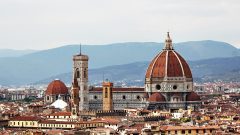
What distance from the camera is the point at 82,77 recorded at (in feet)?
419

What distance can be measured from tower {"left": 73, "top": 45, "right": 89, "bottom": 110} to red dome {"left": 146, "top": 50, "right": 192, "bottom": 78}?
7.96 m

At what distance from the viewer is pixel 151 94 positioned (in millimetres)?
125312

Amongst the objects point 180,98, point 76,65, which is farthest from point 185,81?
point 76,65

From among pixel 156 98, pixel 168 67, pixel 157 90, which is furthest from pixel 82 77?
pixel 168 67

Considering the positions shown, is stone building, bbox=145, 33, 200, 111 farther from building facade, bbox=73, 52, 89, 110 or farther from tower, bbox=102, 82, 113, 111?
building facade, bbox=73, 52, 89, 110

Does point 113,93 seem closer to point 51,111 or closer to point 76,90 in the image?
point 76,90

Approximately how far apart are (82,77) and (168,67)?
10.9m

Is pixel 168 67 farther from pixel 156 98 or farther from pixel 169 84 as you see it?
pixel 156 98

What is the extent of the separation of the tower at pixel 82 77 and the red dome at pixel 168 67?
26.1ft

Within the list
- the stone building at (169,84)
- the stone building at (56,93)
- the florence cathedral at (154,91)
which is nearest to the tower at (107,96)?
the florence cathedral at (154,91)

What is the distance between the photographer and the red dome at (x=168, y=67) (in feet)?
411

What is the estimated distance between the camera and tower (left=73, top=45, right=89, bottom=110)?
126000mm

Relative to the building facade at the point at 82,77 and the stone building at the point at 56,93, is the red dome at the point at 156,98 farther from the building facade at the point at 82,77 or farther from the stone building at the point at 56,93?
the stone building at the point at 56,93

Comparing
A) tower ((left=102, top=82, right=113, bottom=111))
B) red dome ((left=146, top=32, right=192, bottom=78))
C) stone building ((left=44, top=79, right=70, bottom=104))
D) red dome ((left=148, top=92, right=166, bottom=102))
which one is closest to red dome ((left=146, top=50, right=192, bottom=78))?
red dome ((left=146, top=32, right=192, bottom=78))
